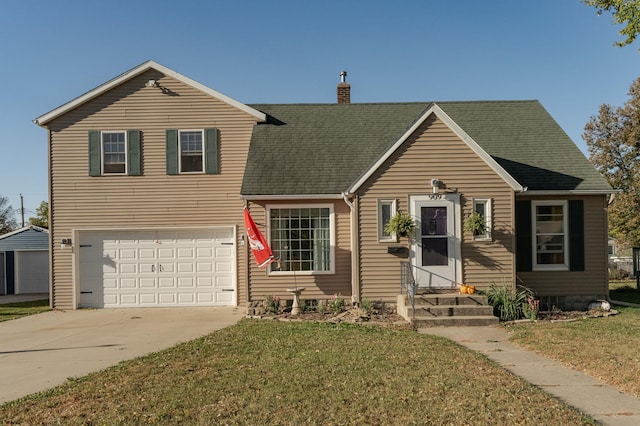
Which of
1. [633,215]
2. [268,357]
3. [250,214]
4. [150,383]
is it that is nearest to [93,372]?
[150,383]

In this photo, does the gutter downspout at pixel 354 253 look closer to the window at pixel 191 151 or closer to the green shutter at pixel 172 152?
the window at pixel 191 151

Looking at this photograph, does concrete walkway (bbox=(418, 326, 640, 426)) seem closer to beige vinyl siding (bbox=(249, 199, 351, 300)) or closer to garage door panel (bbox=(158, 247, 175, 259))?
beige vinyl siding (bbox=(249, 199, 351, 300))

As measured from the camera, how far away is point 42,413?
5141mm

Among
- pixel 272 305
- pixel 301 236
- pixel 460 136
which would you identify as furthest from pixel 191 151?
pixel 460 136

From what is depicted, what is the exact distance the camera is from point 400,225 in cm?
1115

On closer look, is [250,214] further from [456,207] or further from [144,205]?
[456,207]

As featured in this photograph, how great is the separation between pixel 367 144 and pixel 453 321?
5.87 m

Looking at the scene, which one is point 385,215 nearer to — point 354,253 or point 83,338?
point 354,253

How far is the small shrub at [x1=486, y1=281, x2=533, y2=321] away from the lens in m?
10.8

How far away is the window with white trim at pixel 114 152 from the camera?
13805mm

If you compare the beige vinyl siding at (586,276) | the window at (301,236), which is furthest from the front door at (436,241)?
the window at (301,236)

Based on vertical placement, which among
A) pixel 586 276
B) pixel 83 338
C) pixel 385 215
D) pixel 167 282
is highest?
pixel 385 215

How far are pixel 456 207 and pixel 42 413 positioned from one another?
30.3 feet

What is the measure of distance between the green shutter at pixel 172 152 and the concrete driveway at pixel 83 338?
3.94 metres
